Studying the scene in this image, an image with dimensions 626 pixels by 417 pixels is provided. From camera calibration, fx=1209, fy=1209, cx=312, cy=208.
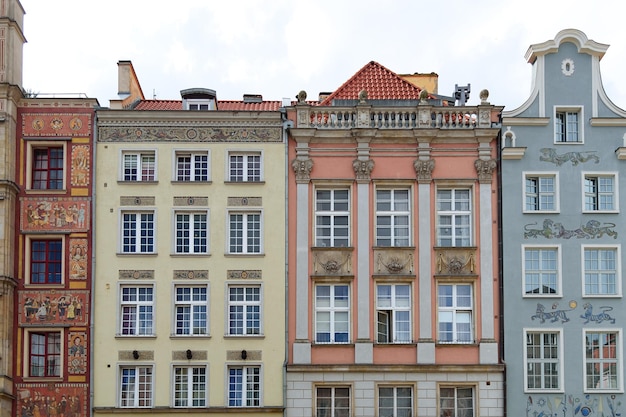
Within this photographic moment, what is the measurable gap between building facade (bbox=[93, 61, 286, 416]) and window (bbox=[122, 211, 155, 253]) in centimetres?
4

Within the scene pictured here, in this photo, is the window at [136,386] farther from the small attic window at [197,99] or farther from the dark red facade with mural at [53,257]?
the small attic window at [197,99]

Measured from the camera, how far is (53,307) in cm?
4166

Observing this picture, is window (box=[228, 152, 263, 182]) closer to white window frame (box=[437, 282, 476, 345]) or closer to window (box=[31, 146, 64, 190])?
window (box=[31, 146, 64, 190])

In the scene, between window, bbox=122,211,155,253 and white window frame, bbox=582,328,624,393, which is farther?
window, bbox=122,211,155,253

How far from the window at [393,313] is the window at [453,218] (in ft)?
7.32

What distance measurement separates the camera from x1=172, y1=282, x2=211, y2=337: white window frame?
41.8 m

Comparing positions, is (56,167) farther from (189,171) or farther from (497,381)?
A: (497,381)

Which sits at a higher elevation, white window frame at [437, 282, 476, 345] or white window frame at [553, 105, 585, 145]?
white window frame at [553, 105, 585, 145]

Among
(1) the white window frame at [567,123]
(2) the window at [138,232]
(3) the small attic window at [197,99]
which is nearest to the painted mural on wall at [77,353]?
(2) the window at [138,232]

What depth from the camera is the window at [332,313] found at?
4188 centimetres

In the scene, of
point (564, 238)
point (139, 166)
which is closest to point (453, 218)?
point (564, 238)

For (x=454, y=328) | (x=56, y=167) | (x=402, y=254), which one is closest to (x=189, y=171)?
(x=56, y=167)

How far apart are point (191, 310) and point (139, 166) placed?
5.46 metres

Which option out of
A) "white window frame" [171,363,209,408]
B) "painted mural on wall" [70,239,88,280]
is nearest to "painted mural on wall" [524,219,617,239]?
"white window frame" [171,363,209,408]
